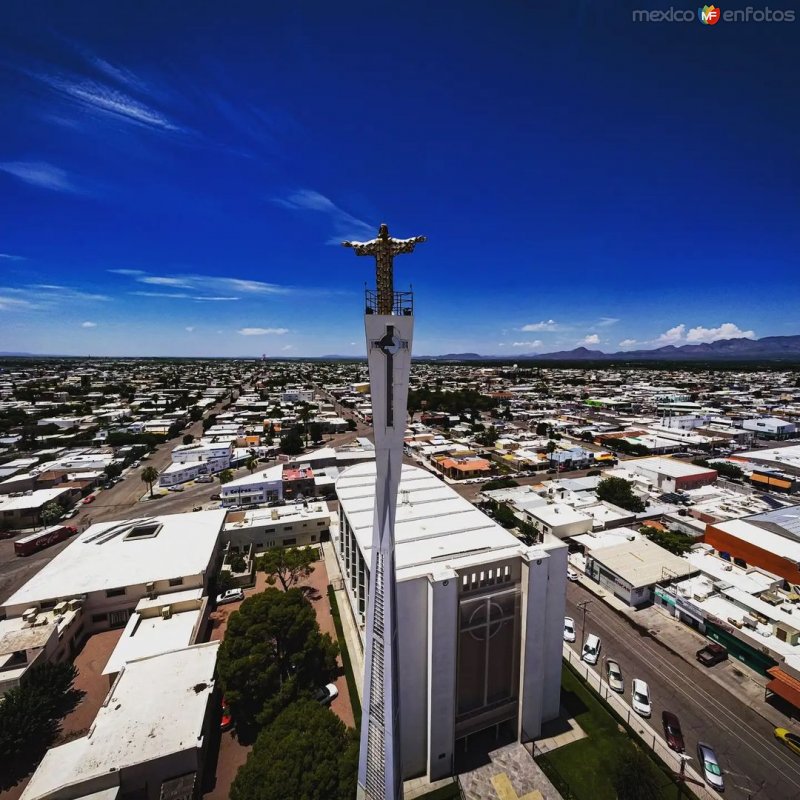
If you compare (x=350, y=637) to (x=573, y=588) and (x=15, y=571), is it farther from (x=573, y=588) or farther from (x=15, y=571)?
(x=15, y=571)

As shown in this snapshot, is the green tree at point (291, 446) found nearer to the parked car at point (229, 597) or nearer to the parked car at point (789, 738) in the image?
the parked car at point (229, 597)

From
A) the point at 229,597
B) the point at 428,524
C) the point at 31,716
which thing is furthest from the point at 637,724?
the point at 31,716

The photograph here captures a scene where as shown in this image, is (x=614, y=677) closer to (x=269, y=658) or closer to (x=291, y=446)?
(x=269, y=658)

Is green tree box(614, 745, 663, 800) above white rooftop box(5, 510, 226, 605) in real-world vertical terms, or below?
below

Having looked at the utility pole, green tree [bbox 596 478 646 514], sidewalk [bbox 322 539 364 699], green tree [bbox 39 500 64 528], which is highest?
green tree [bbox 596 478 646 514]

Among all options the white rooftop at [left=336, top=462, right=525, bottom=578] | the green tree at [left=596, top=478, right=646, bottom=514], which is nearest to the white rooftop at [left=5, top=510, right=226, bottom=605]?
the white rooftop at [left=336, top=462, right=525, bottom=578]

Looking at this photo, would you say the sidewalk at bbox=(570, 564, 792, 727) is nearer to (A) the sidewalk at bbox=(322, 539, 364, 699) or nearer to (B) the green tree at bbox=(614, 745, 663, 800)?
(B) the green tree at bbox=(614, 745, 663, 800)
